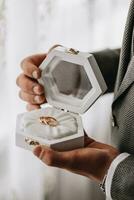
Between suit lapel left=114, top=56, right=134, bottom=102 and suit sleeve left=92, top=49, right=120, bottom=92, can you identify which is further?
suit sleeve left=92, top=49, right=120, bottom=92

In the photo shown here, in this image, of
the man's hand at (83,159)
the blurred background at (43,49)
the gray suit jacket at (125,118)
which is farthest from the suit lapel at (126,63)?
the blurred background at (43,49)

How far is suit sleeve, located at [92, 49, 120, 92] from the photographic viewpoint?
105cm

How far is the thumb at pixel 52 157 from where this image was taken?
0.77 m

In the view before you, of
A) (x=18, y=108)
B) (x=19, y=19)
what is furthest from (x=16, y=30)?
(x=18, y=108)

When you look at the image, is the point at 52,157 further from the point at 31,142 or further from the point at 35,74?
the point at 35,74

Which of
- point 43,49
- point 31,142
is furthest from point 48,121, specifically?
point 43,49

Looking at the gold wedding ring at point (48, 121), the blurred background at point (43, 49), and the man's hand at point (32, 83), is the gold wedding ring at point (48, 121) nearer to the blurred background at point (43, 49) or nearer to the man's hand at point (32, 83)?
the man's hand at point (32, 83)

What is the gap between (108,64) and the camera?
1061 millimetres

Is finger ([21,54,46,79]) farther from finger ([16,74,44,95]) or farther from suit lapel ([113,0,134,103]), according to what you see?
suit lapel ([113,0,134,103])

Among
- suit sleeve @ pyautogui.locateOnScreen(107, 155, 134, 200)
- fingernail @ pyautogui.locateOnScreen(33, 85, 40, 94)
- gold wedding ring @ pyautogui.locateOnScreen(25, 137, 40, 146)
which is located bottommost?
suit sleeve @ pyautogui.locateOnScreen(107, 155, 134, 200)

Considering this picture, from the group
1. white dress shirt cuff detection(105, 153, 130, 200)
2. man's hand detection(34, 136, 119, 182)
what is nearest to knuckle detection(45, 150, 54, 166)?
man's hand detection(34, 136, 119, 182)

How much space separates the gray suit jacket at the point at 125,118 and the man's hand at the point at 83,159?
0.04m

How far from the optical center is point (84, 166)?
0.82 meters

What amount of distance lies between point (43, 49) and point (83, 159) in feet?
1.54
